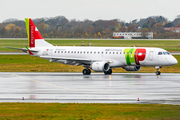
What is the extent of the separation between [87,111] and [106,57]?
23417 millimetres

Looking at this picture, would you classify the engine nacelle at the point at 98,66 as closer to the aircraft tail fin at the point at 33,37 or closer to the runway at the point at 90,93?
the runway at the point at 90,93

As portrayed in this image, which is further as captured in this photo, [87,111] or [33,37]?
[33,37]

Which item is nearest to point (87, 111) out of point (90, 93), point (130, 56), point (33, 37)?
point (90, 93)

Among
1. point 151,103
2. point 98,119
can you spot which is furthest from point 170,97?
point 98,119

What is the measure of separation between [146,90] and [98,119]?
11.5 meters

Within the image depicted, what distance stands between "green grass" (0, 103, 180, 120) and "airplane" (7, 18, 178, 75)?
19.6 metres

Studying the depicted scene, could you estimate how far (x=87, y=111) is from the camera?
719 inches

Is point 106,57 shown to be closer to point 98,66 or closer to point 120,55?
point 120,55

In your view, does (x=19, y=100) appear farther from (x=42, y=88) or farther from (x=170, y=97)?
(x=170, y=97)

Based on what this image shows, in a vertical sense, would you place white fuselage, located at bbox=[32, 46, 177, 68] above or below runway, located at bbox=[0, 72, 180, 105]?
above

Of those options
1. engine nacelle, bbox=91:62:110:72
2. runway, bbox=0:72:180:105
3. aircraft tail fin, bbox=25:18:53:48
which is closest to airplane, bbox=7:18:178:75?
engine nacelle, bbox=91:62:110:72

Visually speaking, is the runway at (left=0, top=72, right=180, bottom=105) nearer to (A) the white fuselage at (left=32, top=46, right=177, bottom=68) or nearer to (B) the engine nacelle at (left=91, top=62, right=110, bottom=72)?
(B) the engine nacelle at (left=91, top=62, right=110, bottom=72)

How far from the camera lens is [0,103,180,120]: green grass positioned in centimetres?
1678

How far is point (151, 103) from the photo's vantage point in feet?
68.4
